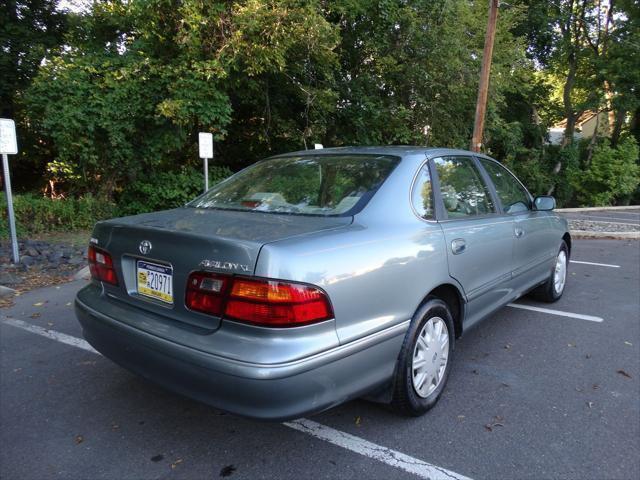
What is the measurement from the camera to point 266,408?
2018 mm

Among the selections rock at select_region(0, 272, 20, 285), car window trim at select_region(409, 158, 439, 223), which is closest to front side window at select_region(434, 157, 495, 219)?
car window trim at select_region(409, 158, 439, 223)

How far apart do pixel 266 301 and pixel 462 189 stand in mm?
2025

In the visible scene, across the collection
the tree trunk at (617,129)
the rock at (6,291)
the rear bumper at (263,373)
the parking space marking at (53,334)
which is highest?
the tree trunk at (617,129)

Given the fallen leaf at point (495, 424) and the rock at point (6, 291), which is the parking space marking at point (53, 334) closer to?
the rock at point (6, 291)

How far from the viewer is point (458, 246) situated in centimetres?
304

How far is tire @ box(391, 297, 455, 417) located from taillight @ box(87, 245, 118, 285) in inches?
66.0

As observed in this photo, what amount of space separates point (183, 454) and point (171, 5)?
9438 millimetres

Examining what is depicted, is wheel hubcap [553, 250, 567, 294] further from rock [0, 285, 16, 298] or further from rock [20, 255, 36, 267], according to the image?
rock [20, 255, 36, 267]

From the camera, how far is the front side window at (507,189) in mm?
3945

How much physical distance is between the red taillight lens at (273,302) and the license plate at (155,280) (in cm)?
43

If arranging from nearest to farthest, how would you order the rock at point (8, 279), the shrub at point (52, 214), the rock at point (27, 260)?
the rock at point (8, 279)
the rock at point (27, 260)
the shrub at point (52, 214)

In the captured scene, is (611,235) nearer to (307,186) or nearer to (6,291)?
(307,186)

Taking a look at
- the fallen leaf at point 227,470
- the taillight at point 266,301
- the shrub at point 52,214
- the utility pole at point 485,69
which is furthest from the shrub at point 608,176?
the fallen leaf at point 227,470

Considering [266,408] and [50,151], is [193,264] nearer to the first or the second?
[266,408]
